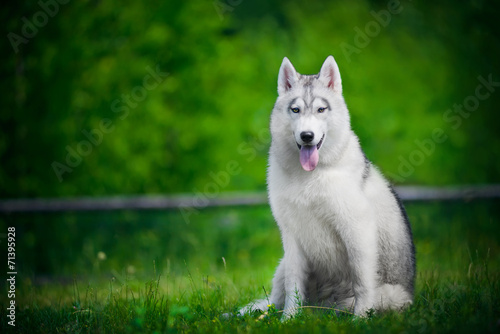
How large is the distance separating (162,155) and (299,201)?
563 centimetres

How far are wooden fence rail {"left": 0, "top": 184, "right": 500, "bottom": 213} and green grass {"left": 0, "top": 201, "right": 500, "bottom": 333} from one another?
0.20 meters

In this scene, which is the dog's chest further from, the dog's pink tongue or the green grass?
the green grass

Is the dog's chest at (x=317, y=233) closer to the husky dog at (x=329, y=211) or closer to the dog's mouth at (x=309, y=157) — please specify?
the husky dog at (x=329, y=211)

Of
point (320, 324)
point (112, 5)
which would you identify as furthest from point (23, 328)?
point (112, 5)

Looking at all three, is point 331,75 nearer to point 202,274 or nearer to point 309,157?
point 309,157

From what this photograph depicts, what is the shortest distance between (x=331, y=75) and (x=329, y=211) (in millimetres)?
1054

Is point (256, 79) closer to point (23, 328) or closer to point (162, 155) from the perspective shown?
point (162, 155)

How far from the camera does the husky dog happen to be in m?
3.71

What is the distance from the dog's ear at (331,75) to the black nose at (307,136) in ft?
1.84

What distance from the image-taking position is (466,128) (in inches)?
392

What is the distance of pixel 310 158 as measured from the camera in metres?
3.66

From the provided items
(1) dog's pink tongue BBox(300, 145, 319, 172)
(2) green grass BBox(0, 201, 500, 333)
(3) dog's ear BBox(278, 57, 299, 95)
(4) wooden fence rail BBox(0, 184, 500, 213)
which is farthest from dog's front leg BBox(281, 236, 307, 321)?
(4) wooden fence rail BBox(0, 184, 500, 213)

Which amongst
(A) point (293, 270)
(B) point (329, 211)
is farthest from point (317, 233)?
(A) point (293, 270)

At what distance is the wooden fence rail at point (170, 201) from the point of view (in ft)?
25.3
